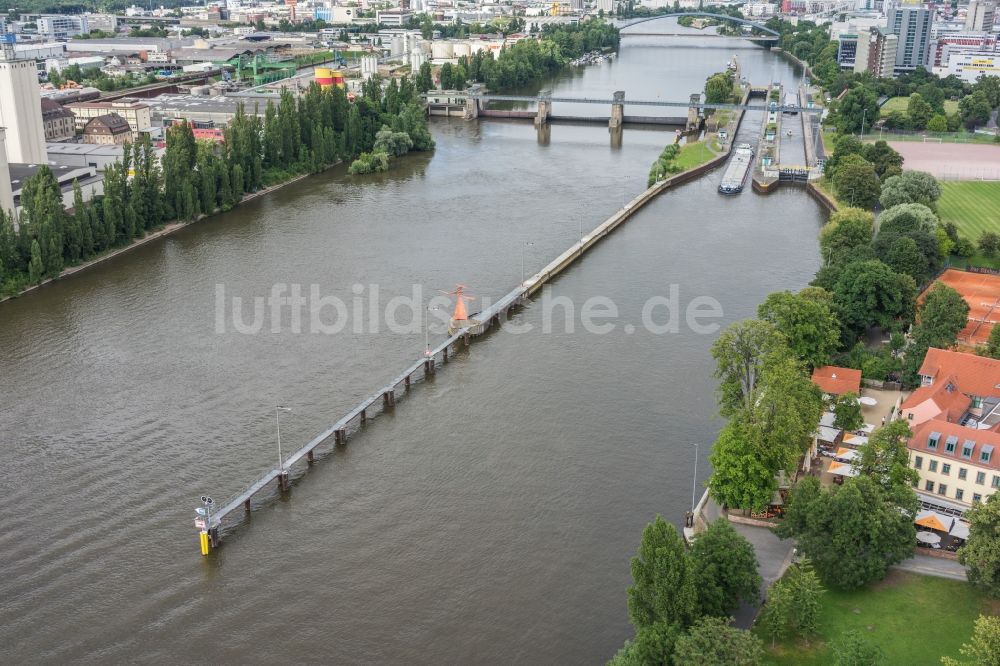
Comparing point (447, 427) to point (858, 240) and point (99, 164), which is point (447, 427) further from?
point (99, 164)

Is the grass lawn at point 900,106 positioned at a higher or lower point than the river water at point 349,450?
higher

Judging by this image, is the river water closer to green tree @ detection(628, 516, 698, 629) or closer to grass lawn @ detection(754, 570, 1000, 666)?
green tree @ detection(628, 516, 698, 629)

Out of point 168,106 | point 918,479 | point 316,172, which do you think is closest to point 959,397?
point 918,479

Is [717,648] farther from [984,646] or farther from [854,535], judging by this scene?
[854,535]

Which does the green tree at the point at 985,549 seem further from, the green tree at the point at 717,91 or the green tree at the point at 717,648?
the green tree at the point at 717,91

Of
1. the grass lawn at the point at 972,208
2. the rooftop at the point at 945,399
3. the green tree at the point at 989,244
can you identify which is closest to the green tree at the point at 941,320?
the rooftop at the point at 945,399

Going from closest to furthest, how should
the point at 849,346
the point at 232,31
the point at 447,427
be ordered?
the point at 447,427
the point at 849,346
the point at 232,31

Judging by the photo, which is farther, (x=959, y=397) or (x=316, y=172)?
(x=316, y=172)
